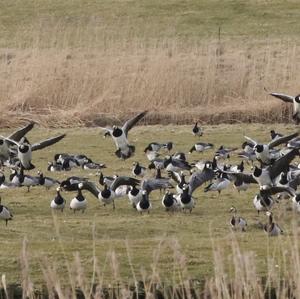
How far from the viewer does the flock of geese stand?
53.5 ft

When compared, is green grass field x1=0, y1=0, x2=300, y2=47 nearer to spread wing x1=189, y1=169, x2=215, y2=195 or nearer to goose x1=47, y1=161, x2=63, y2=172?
goose x1=47, y1=161, x2=63, y2=172

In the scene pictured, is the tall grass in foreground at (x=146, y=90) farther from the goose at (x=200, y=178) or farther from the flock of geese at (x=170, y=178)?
the goose at (x=200, y=178)

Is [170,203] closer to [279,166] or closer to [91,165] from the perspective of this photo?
[279,166]

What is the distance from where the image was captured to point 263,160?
18969 millimetres

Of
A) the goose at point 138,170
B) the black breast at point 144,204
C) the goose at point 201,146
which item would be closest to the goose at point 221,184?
the black breast at point 144,204

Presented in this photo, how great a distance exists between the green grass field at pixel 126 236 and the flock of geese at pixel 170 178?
177mm

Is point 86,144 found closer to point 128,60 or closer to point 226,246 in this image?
point 128,60

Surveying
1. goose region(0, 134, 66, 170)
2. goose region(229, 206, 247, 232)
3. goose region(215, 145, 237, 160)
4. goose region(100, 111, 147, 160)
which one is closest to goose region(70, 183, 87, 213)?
goose region(0, 134, 66, 170)

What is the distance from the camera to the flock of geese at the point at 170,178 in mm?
16312

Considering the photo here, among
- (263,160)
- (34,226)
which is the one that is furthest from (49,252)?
(263,160)

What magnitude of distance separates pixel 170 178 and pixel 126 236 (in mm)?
6209

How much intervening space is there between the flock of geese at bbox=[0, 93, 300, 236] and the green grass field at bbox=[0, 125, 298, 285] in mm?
177

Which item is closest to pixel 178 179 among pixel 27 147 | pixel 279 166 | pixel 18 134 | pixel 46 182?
pixel 279 166

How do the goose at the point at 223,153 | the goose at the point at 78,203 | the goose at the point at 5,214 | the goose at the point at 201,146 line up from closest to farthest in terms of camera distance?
1. the goose at the point at 5,214
2. the goose at the point at 78,203
3. the goose at the point at 223,153
4. the goose at the point at 201,146
